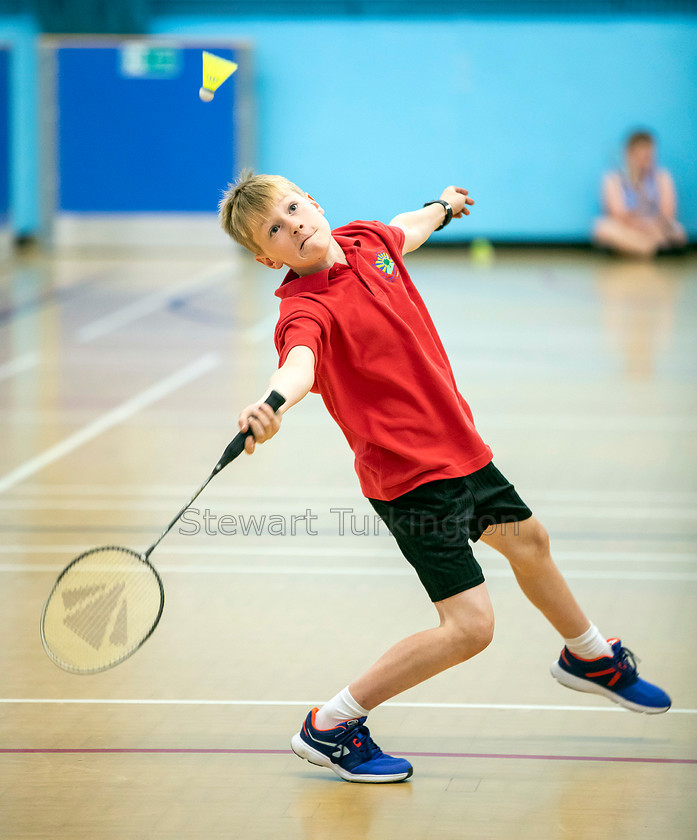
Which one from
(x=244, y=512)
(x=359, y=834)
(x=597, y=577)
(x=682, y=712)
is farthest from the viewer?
(x=244, y=512)

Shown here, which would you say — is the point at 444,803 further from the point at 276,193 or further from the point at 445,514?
the point at 276,193

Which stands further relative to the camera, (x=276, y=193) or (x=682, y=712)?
(x=682, y=712)

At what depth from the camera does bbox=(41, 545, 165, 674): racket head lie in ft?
9.13

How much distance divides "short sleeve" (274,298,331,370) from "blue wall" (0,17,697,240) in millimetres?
12371

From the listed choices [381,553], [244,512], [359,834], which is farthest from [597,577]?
[359,834]

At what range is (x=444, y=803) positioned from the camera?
Result: 281cm

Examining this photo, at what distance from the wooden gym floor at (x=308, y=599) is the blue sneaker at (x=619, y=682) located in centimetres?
7

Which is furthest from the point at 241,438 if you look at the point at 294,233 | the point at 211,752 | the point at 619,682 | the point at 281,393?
the point at 619,682

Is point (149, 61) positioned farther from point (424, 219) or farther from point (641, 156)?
point (424, 219)

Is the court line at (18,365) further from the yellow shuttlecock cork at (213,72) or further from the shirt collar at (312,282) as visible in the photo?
the shirt collar at (312,282)

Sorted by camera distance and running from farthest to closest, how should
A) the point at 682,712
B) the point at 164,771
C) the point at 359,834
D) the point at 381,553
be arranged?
1. the point at 381,553
2. the point at 682,712
3. the point at 164,771
4. the point at 359,834

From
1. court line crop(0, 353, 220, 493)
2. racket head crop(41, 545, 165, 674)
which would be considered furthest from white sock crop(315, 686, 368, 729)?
court line crop(0, 353, 220, 493)

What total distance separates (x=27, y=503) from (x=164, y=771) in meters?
2.58

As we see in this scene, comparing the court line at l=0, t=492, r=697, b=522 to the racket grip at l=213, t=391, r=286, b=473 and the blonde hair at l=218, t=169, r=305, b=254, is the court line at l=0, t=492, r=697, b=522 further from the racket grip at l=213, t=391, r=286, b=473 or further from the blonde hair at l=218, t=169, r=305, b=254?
the racket grip at l=213, t=391, r=286, b=473
